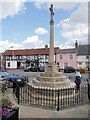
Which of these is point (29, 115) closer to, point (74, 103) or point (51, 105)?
point (51, 105)

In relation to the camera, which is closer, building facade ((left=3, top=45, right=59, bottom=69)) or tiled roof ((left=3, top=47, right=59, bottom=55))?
tiled roof ((left=3, top=47, right=59, bottom=55))

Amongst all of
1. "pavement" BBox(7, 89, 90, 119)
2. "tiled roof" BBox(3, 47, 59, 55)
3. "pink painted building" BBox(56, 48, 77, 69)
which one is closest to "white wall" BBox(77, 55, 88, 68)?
"pink painted building" BBox(56, 48, 77, 69)

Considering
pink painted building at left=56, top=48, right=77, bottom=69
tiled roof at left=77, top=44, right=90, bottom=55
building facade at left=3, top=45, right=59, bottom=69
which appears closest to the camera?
tiled roof at left=77, top=44, right=90, bottom=55

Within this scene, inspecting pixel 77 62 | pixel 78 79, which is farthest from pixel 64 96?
pixel 77 62

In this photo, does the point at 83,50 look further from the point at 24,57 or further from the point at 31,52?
the point at 24,57

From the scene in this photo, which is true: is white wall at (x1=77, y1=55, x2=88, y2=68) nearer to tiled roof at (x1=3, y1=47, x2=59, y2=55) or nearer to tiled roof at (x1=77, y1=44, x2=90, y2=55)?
tiled roof at (x1=77, y1=44, x2=90, y2=55)

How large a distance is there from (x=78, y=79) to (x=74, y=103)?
4.45 metres

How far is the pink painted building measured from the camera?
139 ft

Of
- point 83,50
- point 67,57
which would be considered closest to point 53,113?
point 67,57

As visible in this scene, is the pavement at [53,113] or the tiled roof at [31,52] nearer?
the pavement at [53,113]

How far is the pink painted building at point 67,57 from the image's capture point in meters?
42.5

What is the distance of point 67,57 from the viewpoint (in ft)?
142

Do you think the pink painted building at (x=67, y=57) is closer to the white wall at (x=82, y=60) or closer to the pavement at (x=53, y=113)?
the white wall at (x=82, y=60)

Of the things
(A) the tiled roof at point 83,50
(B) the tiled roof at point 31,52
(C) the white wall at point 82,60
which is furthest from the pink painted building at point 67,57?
(B) the tiled roof at point 31,52
